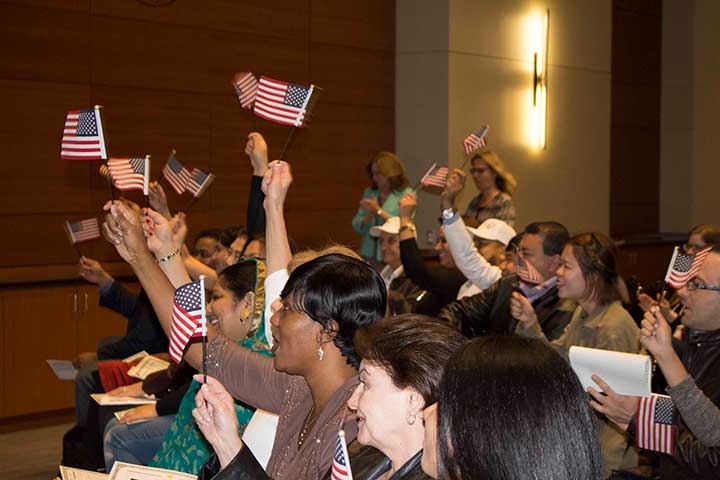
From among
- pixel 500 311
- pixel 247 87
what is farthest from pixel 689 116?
pixel 500 311

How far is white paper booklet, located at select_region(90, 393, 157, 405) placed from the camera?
4.18 metres

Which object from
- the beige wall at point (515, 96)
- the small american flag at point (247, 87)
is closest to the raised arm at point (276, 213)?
the small american flag at point (247, 87)

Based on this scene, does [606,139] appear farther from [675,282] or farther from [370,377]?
[370,377]

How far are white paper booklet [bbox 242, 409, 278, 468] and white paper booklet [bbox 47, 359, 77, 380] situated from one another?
2.40 metres

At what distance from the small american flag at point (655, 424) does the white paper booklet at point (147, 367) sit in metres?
2.24

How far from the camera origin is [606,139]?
10297 mm

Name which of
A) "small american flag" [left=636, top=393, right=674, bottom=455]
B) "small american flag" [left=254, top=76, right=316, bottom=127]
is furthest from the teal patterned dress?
"small american flag" [left=636, top=393, right=674, bottom=455]

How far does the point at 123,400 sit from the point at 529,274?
1.83m

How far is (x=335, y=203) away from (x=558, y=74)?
9.42 feet

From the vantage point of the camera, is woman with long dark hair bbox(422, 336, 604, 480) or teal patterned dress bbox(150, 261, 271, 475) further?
teal patterned dress bbox(150, 261, 271, 475)

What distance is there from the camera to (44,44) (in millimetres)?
6273

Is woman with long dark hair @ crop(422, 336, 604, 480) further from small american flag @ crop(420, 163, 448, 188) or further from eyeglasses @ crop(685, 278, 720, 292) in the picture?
small american flag @ crop(420, 163, 448, 188)

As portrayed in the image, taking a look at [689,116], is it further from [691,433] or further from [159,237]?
[159,237]

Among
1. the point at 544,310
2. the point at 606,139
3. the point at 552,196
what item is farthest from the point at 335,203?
the point at 544,310
